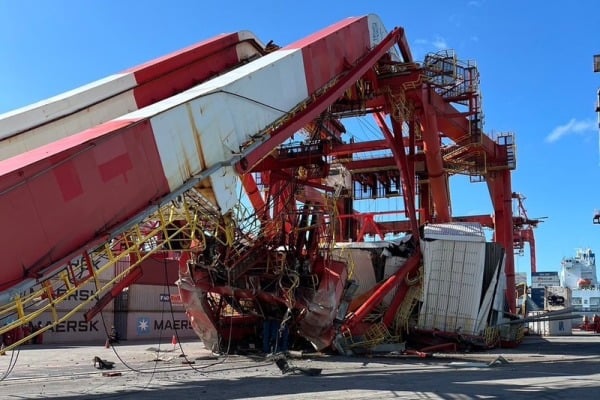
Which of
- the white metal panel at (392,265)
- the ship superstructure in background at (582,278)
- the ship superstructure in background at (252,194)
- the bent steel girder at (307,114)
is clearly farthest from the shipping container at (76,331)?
the ship superstructure in background at (582,278)

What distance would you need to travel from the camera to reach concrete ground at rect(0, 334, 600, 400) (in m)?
10.1

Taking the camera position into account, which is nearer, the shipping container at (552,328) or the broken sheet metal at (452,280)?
the broken sheet metal at (452,280)

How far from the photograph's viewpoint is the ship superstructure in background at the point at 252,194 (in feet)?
24.4

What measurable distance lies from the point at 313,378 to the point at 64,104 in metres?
7.57

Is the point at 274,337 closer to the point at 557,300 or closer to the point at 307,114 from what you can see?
the point at 307,114

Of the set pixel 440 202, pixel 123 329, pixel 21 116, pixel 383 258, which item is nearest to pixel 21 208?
pixel 21 116

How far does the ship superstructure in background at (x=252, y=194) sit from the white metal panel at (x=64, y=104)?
0.03 metres

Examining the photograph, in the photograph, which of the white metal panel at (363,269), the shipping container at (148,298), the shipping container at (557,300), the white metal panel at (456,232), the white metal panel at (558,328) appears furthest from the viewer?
the shipping container at (557,300)

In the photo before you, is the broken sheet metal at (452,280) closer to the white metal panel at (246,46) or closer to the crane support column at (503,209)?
the white metal panel at (246,46)

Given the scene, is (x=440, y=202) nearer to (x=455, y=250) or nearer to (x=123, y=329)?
(x=455, y=250)

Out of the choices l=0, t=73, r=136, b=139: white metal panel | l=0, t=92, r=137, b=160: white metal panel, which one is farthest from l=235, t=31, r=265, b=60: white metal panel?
l=0, t=92, r=137, b=160: white metal panel

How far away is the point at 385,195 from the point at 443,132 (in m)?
9.08

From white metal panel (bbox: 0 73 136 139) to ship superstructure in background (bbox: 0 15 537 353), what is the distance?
1.3 inches

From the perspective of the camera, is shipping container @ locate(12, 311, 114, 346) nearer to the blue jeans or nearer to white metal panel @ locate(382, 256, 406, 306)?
the blue jeans
